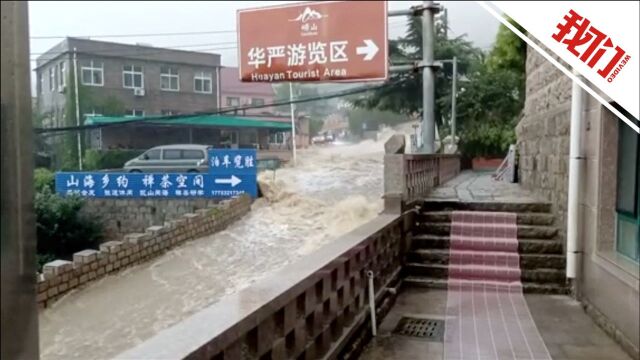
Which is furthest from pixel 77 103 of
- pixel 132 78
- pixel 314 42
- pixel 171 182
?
pixel 171 182

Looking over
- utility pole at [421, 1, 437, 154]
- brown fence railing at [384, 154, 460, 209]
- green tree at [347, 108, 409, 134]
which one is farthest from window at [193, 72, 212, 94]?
green tree at [347, 108, 409, 134]

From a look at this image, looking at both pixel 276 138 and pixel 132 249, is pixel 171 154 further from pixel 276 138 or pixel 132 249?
pixel 132 249

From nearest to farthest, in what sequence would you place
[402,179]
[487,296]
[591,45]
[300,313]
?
[591,45] → [300,313] → [487,296] → [402,179]

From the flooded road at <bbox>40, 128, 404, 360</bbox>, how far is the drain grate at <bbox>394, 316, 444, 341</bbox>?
3884mm

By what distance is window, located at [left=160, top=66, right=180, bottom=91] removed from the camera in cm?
590

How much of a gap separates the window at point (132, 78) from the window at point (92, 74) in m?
0.34

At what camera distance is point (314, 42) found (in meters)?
4.98

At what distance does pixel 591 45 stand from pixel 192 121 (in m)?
4.78

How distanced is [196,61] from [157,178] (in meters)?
2.55

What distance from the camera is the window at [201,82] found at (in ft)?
20.2

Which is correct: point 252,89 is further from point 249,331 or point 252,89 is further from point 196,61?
point 249,331

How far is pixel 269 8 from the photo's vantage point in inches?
167

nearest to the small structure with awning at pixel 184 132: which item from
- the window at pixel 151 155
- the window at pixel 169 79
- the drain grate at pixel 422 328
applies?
the window at pixel 151 155

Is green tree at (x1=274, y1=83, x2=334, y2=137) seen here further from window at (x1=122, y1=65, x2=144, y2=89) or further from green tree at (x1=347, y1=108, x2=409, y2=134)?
green tree at (x1=347, y1=108, x2=409, y2=134)
